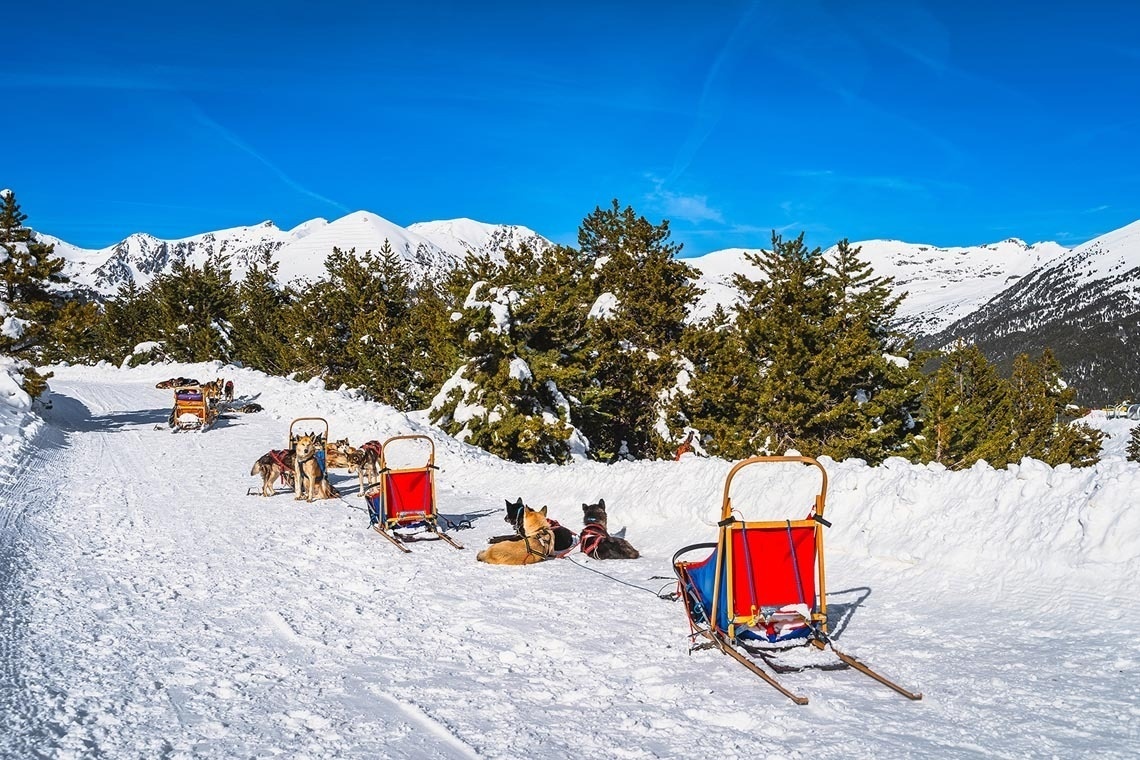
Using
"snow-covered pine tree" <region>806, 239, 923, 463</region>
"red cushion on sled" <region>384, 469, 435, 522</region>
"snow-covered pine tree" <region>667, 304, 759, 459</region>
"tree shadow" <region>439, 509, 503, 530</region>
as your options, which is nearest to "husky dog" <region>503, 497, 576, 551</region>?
"red cushion on sled" <region>384, 469, 435, 522</region>

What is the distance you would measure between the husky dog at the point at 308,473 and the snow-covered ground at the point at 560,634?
1609 millimetres

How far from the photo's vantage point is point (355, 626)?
703 cm

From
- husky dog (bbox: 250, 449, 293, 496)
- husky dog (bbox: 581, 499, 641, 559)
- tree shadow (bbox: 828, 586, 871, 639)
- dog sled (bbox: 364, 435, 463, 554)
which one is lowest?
tree shadow (bbox: 828, 586, 871, 639)

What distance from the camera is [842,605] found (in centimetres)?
777

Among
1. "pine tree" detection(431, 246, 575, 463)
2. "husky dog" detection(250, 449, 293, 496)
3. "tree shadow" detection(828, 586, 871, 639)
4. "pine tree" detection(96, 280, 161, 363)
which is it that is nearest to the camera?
"tree shadow" detection(828, 586, 871, 639)

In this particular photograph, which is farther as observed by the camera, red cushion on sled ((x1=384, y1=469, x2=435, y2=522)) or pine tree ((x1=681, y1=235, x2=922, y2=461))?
pine tree ((x1=681, y1=235, x2=922, y2=461))

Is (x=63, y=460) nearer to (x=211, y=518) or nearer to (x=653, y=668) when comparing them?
(x=211, y=518)

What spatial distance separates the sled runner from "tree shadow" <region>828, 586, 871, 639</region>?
2251 centimetres

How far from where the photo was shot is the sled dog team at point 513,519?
32.5 ft

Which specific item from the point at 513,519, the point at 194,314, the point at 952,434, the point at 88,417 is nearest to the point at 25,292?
the point at 88,417

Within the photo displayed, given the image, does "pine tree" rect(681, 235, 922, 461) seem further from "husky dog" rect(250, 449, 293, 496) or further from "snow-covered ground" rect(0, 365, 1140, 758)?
"husky dog" rect(250, 449, 293, 496)

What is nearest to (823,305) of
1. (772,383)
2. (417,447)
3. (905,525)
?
(772,383)

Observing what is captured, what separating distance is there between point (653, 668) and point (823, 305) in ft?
69.5

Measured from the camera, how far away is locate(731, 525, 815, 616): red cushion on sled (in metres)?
6.20
